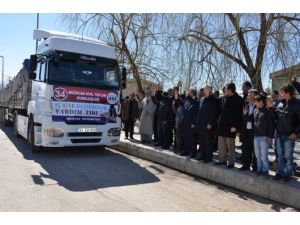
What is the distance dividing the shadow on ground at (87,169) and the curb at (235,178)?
29.7 inches

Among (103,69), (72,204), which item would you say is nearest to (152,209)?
(72,204)

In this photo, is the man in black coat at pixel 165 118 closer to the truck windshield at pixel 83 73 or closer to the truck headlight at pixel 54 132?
the truck windshield at pixel 83 73

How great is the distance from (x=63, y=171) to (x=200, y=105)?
3371 millimetres

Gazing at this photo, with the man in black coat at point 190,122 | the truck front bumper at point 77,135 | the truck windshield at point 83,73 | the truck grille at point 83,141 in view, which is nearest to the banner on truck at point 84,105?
the truck front bumper at point 77,135

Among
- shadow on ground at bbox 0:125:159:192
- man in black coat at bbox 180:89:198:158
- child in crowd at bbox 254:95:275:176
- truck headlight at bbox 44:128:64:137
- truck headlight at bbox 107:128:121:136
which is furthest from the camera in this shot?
truck headlight at bbox 107:128:121:136

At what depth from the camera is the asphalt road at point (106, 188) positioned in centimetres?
581

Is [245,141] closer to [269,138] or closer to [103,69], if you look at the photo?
[269,138]

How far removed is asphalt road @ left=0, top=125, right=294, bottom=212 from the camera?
5.81 metres

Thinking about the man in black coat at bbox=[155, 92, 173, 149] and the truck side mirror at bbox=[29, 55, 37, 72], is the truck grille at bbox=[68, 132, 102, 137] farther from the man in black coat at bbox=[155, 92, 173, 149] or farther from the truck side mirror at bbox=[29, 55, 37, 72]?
the truck side mirror at bbox=[29, 55, 37, 72]

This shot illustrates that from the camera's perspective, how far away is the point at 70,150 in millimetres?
11656

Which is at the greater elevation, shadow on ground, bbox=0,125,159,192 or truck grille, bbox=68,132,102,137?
truck grille, bbox=68,132,102,137

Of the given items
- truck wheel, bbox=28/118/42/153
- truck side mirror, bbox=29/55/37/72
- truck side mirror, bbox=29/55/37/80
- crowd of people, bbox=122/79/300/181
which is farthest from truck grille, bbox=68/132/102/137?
truck side mirror, bbox=29/55/37/72

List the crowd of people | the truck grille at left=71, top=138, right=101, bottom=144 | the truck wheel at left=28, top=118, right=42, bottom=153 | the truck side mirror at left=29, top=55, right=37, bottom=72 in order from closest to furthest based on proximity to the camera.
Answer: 1. the crowd of people
2. the truck grille at left=71, top=138, right=101, bottom=144
3. the truck side mirror at left=29, top=55, right=37, bottom=72
4. the truck wheel at left=28, top=118, right=42, bottom=153

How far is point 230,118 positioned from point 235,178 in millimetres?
1222
